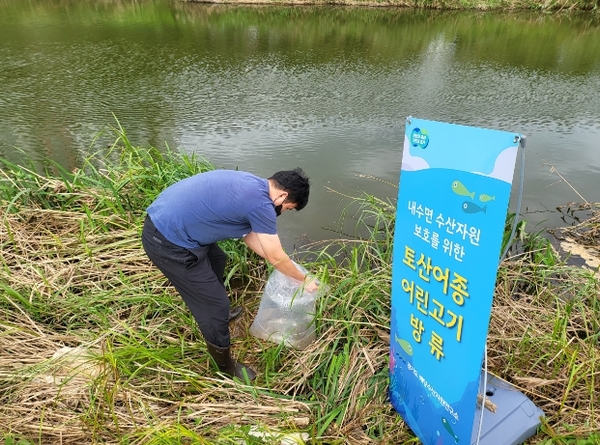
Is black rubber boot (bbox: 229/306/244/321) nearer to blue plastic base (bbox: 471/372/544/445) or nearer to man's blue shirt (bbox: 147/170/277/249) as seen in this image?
man's blue shirt (bbox: 147/170/277/249)

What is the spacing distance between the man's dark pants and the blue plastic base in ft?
4.04

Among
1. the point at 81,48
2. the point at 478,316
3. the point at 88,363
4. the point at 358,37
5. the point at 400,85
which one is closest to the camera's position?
the point at 478,316

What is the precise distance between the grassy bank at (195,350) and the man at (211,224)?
340mm

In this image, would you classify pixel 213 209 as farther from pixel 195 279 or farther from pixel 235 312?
pixel 235 312

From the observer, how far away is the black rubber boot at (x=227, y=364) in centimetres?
204

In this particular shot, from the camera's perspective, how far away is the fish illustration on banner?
1.18 metres

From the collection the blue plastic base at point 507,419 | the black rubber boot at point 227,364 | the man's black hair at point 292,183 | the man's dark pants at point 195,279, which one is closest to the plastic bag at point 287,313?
the black rubber boot at point 227,364

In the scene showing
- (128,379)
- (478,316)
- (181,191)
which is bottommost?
(128,379)

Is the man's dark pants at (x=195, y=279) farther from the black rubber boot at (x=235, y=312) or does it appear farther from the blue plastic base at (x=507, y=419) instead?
the blue plastic base at (x=507, y=419)

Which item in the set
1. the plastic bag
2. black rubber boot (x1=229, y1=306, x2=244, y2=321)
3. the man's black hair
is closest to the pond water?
black rubber boot (x1=229, y1=306, x2=244, y2=321)

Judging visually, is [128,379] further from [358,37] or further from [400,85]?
[358,37]

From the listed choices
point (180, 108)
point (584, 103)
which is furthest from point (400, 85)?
point (180, 108)

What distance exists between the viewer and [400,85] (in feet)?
27.1

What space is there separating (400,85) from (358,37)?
580 centimetres
